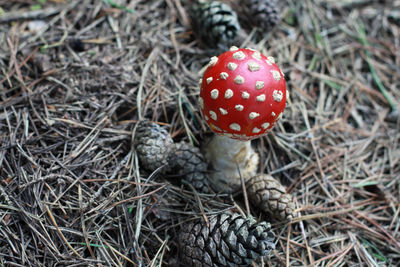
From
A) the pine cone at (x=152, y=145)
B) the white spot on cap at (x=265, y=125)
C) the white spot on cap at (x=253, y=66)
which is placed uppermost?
the white spot on cap at (x=253, y=66)

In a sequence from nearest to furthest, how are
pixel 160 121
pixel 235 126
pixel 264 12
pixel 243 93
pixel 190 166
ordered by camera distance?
pixel 243 93
pixel 235 126
pixel 190 166
pixel 160 121
pixel 264 12

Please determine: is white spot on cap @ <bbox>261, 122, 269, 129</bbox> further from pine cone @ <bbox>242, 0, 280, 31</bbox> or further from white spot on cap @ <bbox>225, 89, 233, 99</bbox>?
pine cone @ <bbox>242, 0, 280, 31</bbox>

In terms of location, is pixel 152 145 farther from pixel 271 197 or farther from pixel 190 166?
pixel 271 197

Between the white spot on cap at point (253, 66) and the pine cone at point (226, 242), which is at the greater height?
the white spot on cap at point (253, 66)

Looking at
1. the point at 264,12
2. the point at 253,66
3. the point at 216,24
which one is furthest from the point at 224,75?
the point at 264,12

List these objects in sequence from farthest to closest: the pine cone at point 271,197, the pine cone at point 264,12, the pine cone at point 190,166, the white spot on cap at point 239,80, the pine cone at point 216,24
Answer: the pine cone at point 264,12
the pine cone at point 216,24
the pine cone at point 190,166
the pine cone at point 271,197
the white spot on cap at point 239,80

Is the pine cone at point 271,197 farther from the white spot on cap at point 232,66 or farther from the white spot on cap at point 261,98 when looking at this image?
the white spot on cap at point 232,66

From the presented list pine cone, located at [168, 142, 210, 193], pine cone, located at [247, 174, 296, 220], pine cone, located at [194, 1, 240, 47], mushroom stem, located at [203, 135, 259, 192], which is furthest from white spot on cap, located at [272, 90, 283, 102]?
pine cone, located at [194, 1, 240, 47]

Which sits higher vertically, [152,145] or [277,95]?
[277,95]

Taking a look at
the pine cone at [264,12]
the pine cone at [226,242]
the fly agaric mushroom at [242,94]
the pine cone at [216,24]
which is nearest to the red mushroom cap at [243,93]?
the fly agaric mushroom at [242,94]
